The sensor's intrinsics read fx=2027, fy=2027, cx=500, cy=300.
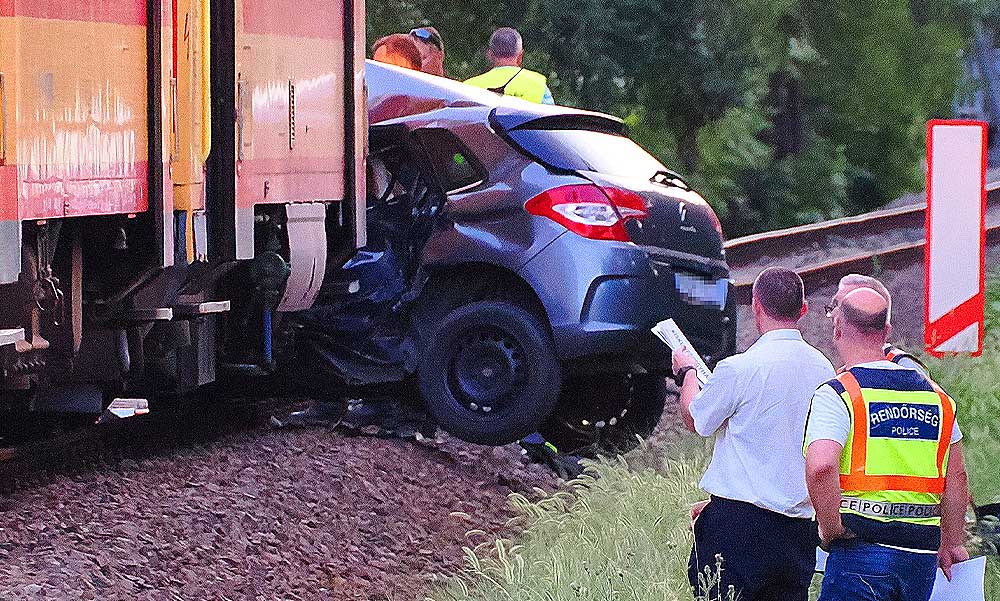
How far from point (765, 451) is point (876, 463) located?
709 millimetres

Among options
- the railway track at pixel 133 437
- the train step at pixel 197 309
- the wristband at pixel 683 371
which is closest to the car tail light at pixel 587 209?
the train step at pixel 197 309

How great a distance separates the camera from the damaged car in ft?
31.8

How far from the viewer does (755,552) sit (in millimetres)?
6594

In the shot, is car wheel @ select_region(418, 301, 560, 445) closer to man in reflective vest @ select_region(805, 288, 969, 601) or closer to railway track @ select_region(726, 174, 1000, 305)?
man in reflective vest @ select_region(805, 288, 969, 601)

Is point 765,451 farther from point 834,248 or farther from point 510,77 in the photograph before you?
point 834,248

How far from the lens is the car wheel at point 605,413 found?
10562 millimetres

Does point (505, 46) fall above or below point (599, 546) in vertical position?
above

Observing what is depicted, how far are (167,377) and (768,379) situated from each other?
12.0 feet

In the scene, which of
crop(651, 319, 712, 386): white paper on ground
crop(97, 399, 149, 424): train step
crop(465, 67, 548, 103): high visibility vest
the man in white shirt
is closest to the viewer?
the man in white shirt

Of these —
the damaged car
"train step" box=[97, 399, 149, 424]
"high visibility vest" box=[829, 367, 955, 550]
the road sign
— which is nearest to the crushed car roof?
the damaged car

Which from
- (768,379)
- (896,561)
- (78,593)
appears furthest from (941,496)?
(78,593)

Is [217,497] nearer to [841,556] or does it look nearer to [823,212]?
[841,556]

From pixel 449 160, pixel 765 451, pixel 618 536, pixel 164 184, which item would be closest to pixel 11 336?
pixel 164 184

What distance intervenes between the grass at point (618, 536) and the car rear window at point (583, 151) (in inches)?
57.0
